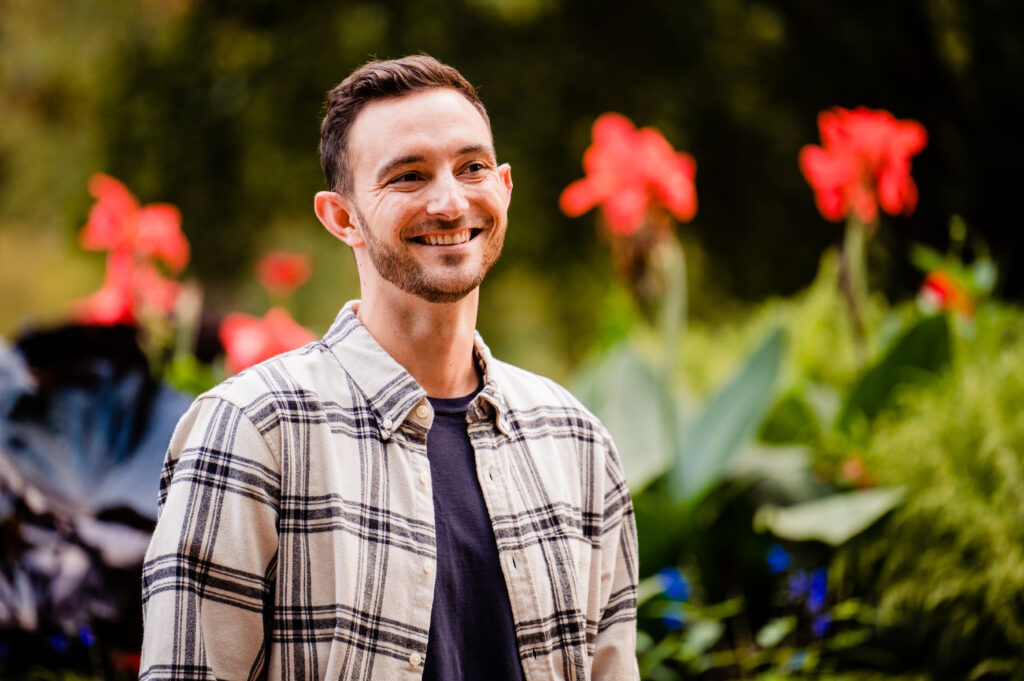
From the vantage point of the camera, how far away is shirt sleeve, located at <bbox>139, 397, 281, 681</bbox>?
1092 mm

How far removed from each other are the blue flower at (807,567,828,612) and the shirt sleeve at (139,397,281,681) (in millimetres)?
1864

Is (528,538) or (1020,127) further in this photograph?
(1020,127)

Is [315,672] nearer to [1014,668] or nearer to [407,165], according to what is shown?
[407,165]

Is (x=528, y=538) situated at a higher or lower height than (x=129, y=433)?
lower

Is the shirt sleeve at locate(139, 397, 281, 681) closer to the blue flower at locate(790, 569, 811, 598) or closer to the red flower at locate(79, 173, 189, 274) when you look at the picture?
the blue flower at locate(790, 569, 811, 598)

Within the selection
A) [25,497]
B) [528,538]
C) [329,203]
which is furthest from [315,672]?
[25,497]

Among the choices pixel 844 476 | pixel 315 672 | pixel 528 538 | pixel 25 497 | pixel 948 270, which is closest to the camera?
pixel 315 672

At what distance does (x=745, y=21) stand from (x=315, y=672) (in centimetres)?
671

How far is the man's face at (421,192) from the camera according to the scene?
4.07 feet

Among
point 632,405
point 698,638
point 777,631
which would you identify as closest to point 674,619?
point 698,638

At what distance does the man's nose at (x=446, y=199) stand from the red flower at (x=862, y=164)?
95.5 inches

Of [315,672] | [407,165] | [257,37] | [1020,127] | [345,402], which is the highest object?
[257,37]

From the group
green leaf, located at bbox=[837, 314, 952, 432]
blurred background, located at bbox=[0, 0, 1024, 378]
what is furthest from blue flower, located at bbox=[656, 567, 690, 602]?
blurred background, located at bbox=[0, 0, 1024, 378]

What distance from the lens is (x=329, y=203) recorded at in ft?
4.35
